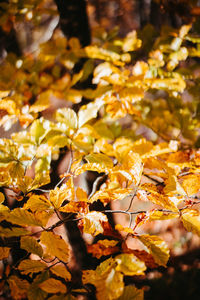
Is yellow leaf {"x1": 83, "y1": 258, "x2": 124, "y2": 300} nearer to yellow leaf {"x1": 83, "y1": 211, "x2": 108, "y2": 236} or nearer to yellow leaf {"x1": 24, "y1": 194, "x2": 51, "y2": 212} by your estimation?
yellow leaf {"x1": 83, "y1": 211, "x2": 108, "y2": 236}

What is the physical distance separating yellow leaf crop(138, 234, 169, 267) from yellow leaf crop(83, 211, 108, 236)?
11 centimetres

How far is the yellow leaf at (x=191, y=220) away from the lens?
0.48m

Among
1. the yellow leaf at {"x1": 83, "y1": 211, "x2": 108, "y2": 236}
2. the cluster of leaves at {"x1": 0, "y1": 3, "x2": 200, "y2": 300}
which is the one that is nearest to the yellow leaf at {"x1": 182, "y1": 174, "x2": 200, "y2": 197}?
the cluster of leaves at {"x1": 0, "y1": 3, "x2": 200, "y2": 300}

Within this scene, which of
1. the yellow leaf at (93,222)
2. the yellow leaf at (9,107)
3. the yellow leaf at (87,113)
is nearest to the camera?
the yellow leaf at (93,222)

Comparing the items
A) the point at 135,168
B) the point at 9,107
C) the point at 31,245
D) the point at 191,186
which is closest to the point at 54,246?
the point at 31,245

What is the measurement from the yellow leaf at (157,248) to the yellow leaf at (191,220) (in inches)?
3.0

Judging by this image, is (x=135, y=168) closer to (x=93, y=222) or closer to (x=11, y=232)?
(x=93, y=222)

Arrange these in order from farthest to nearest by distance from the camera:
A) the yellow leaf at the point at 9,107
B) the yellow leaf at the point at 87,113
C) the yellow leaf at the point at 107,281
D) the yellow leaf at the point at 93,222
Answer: the yellow leaf at the point at 9,107
the yellow leaf at the point at 87,113
the yellow leaf at the point at 93,222
the yellow leaf at the point at 107,281

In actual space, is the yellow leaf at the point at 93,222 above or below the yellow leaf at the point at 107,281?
above

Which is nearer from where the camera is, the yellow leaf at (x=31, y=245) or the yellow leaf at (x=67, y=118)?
the yellow leaf at (x=31, y=245)

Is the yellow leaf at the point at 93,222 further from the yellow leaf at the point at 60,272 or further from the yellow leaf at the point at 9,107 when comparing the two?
the yellow leaf at the point at 9,107

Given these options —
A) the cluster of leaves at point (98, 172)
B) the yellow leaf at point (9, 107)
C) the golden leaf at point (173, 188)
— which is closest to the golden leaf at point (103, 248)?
the cluster of leaves at point (98, 172)

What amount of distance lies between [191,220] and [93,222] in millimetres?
253

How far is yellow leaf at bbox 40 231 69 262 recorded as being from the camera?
500 mm
